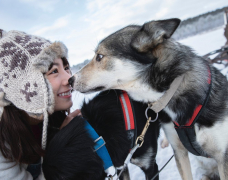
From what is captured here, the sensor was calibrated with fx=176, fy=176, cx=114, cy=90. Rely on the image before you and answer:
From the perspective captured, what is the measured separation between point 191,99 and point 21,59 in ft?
5.05

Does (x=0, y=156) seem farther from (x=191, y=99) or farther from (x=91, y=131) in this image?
(x=191, y=99)

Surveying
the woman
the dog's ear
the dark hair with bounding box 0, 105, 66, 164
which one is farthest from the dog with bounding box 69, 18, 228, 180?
the dark hair with bounding box 0, 105, 66, 164

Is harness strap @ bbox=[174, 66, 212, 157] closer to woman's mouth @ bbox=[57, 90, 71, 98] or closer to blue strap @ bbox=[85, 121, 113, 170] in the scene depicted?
blue strap @ bbox=[85, 121, 113, 170]

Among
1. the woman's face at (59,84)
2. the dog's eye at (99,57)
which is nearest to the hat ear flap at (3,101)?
the woman's face at (59,84)

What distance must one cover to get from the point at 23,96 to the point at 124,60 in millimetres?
966

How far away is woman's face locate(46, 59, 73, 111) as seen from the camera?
1.71 metres

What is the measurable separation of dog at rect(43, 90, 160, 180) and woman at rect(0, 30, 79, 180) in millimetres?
276

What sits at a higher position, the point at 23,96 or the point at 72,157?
the point at 23,96

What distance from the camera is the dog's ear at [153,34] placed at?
151cm

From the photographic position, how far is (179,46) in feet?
5.47

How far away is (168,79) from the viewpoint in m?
1.54

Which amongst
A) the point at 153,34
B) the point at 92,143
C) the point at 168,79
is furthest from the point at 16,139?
the point at 153,34

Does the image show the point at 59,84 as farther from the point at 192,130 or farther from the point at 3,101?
the point at 192,130

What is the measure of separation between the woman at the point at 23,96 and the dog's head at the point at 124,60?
0.32 meters
